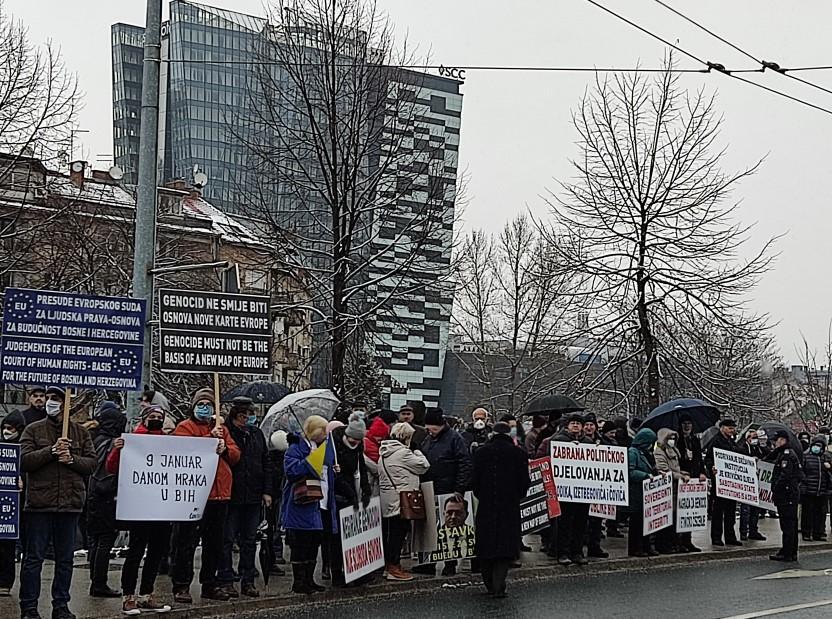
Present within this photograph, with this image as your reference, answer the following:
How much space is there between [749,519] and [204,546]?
1118cm

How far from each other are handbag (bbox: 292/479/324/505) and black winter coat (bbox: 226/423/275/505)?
337mm

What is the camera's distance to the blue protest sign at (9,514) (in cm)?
1028

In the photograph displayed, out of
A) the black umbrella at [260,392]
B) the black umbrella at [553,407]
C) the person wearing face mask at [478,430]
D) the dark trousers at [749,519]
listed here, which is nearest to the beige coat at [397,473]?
the person wearing face mask at [478,430]

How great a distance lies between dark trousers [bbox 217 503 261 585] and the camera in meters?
11.9

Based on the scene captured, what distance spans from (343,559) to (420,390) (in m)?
110

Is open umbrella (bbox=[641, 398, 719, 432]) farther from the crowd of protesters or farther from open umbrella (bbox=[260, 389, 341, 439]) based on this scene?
open umbrella (bbox=[260, 389, 341, 439])

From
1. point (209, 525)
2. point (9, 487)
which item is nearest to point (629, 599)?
point (209, 525)

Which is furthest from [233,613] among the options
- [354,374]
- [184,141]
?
[184,141]

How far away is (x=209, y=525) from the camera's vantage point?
1159 cm

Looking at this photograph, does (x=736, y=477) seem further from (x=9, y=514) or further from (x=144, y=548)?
(x=9, y=514)

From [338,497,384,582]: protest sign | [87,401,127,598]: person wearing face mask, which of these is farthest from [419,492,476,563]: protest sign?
[87,401,127,598]: person wearing face mask

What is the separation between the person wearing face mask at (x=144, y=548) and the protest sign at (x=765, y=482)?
11.3 m

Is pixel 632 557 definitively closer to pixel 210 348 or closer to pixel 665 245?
pixel 210 348

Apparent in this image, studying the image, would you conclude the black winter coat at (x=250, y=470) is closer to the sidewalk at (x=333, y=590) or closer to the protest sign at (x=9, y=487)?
the sidewalk at (x=333, y=590)
